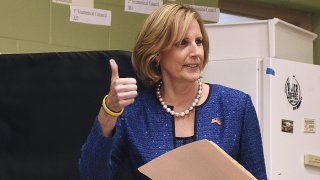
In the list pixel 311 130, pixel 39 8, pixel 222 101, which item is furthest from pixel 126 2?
pixel 222 101

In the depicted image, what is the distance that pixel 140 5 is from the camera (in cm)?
290

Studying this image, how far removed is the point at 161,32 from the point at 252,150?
13.5 inches

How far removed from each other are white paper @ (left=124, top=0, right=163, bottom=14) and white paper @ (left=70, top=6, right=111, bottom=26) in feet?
0.41

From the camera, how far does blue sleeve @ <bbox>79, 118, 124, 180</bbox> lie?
1.22 metres

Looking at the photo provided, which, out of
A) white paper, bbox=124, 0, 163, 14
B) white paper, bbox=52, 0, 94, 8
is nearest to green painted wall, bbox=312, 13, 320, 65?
white paper, bbox=124, 0, 163, 14

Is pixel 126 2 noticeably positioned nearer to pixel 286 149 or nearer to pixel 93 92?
pixel 286 149

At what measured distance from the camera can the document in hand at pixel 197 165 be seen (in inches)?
39.2

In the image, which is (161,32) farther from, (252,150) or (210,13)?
(210,13)

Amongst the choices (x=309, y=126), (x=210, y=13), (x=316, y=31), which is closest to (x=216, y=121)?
(x=309, y=126)

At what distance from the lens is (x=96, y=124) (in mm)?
1228

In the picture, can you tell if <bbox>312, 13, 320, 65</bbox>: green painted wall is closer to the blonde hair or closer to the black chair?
the black chair

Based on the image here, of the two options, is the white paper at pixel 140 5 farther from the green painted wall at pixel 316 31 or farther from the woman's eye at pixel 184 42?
the woman's eye at pixel 184 42

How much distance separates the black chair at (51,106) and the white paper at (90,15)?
107 cm

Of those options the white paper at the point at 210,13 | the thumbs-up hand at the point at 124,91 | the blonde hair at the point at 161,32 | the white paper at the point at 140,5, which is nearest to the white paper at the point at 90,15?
the white paper at the point at 140,5
